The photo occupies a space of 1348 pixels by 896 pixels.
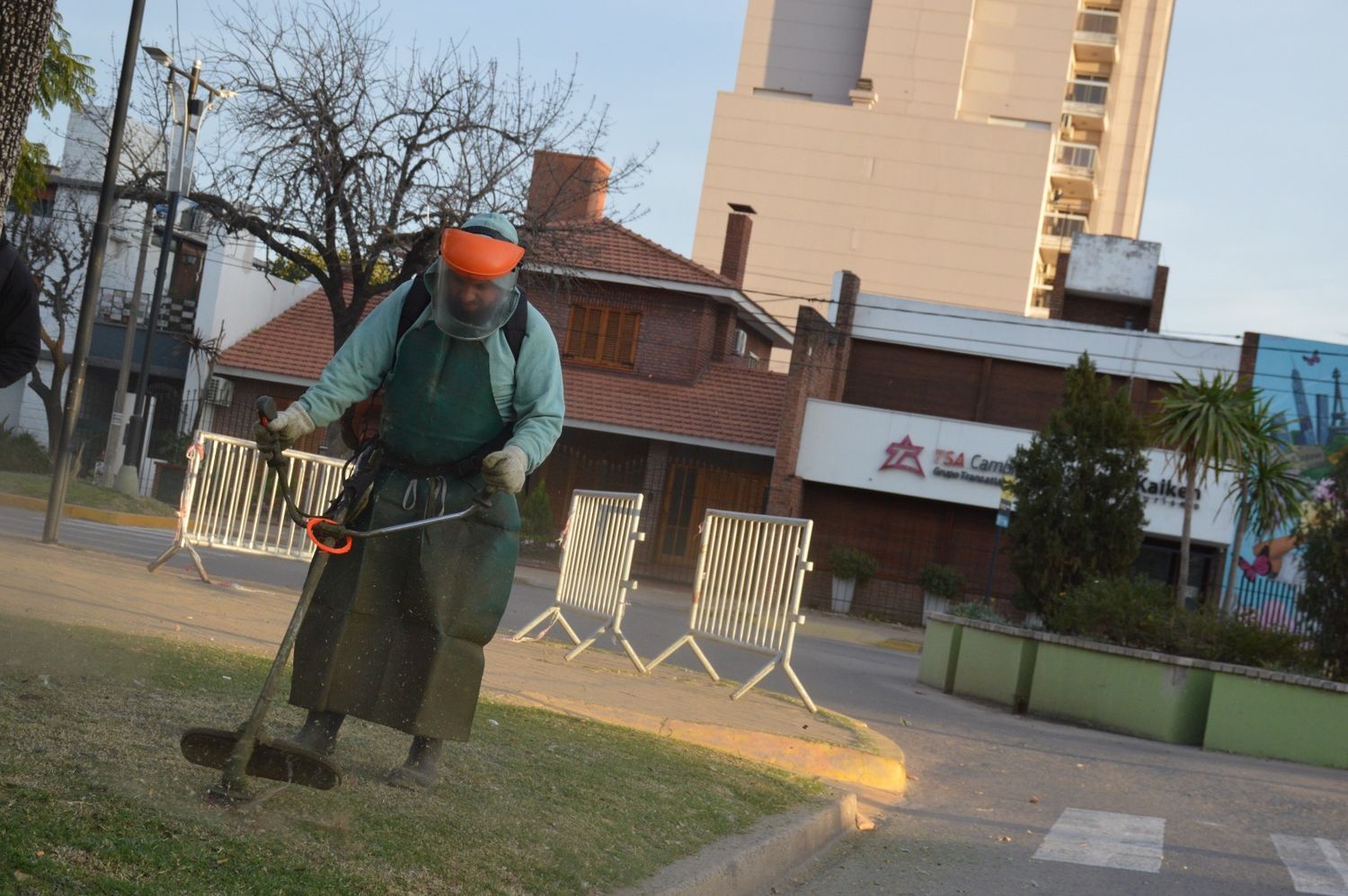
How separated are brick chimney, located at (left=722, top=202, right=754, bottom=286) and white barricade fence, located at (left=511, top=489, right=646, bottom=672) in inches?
959

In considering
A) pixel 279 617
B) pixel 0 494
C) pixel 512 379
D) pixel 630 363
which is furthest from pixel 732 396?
pixel 512 379

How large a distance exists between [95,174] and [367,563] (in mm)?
37108

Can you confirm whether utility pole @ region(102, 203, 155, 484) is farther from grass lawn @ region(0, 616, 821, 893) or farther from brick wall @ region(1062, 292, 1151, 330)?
brick wall @ region(1062, 292, 1151, 330)

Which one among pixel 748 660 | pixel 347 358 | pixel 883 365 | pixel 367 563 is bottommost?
pixel 748 660

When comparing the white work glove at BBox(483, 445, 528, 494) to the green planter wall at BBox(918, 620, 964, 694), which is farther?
the green planter wall at BBox(918, 620, 964, 694)

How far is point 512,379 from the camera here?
208 inches

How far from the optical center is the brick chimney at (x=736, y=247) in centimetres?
3719

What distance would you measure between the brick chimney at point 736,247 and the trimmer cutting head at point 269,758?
1295 inches

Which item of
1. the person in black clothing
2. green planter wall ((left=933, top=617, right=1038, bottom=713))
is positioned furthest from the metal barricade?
the person in black clothing

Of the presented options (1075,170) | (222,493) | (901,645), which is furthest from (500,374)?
(1075,170)

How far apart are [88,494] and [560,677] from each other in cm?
1471

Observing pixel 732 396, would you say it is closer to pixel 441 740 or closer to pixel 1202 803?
pixel 1202 803

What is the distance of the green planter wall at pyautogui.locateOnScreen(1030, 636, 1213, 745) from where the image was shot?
44.4 ft

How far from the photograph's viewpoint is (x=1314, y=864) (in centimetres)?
797
